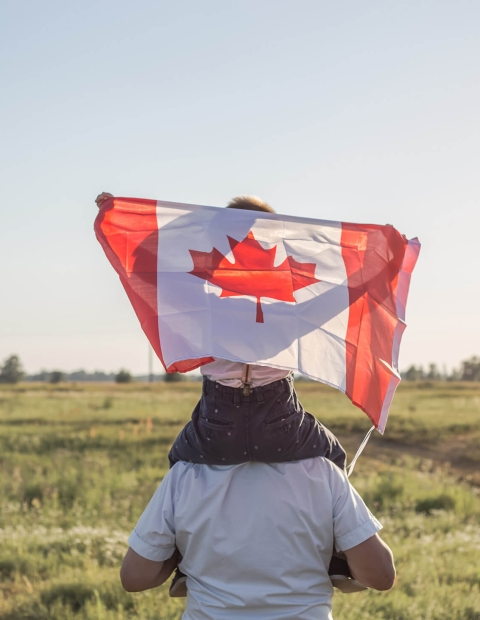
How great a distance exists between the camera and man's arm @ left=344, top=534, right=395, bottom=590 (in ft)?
7.38

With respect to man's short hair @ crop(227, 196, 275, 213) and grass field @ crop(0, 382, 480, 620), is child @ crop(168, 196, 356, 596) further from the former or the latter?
grass field @ crop(0, 382, 480, 620)

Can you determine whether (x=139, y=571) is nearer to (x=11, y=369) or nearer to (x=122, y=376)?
(x=122, y=376)

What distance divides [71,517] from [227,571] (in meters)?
6.55

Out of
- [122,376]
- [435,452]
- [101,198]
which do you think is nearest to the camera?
[101,198]

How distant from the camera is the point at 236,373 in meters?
2.36

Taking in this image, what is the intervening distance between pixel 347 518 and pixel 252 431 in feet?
1.26

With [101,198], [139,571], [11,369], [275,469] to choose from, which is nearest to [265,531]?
[275,469]

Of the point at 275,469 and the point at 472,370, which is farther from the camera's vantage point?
the point at 472,370

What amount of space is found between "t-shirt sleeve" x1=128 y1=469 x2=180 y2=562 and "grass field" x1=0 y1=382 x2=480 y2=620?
2.31m

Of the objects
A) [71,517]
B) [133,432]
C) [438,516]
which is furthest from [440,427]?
[71,517]

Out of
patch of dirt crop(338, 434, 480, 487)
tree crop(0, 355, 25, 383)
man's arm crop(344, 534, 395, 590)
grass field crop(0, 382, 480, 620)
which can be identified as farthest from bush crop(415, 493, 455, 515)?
tree crop(0, 355, 25, 383)

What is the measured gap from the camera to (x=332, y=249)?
2736mm

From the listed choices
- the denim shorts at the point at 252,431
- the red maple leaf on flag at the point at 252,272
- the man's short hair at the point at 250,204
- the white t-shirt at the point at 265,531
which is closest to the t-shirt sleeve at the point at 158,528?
the white t-shirt at the point at 265,531

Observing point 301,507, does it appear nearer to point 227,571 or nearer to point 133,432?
point 227,571
